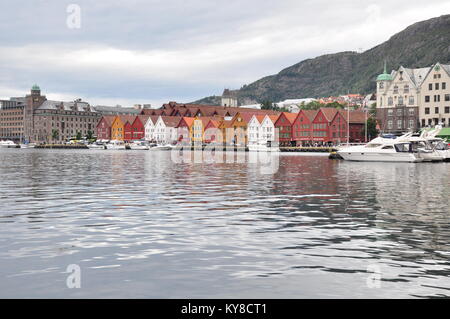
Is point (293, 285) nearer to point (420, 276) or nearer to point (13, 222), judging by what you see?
point (420, 276)

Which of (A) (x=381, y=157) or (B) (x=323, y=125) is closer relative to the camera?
(A) (x=381, y=157)

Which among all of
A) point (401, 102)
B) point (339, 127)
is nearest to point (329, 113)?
point (339, 127)

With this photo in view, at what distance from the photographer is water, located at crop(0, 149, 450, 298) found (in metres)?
10.1

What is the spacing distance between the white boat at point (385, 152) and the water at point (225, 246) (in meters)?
48.9

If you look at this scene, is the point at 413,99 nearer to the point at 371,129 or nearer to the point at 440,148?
the point at 371,129

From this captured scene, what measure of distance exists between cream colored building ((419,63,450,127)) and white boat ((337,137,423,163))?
48525 millimetres

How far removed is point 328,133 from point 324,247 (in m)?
133

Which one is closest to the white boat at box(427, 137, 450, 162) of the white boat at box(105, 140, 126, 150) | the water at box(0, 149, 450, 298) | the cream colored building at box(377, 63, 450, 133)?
the cream colored building at box(377, 63, 450, 133)

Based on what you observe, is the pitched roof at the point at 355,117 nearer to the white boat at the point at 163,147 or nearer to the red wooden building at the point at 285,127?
the red wooden building at the point at 285,127

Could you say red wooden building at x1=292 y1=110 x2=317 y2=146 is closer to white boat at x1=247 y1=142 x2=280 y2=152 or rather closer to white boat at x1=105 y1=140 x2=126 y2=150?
white boat at x1=247 y1=142 x2=280 y2=152

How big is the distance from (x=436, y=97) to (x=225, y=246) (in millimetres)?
120202

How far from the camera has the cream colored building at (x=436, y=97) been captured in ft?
395

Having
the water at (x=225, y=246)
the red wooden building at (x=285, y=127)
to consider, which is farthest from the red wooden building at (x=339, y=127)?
the water at (x=225, y=246)

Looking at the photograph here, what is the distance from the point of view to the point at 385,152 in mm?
73312
